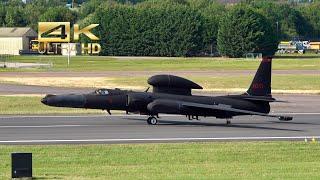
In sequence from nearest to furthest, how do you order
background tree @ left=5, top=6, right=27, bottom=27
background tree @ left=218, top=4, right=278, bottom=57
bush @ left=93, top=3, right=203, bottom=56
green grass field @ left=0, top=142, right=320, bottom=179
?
green grass field @ left=0, top=142, right=320, bottom=179
background tree @ left=218, top=4, right=278, bottom=57
bush @ left=93, top=3, right=203, bottom=56
background tree @ left=5, top=6, right=27, bottom=27

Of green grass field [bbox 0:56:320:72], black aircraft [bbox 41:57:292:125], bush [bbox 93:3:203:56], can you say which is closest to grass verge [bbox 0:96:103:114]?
black aircraft [bbox 41:57:292:125]

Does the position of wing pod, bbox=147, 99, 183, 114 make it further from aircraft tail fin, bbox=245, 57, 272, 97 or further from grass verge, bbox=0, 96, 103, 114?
grass verge, bbox=0, 96, 103, 114

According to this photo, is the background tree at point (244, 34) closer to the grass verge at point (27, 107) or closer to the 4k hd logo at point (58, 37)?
the 4k hd logo at point (58, 37)

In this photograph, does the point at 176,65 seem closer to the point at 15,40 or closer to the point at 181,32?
the point at 181,32

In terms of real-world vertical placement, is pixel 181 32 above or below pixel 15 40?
above

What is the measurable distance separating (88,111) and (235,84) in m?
23.5

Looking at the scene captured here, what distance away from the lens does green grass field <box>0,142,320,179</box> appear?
18.8m

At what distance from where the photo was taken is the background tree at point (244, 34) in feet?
443

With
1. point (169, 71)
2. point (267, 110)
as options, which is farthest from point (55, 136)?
point (169, 71)

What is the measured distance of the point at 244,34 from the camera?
447 feet

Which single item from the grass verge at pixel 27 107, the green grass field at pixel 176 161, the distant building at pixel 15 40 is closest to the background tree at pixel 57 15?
the distant building at pixel 15 40

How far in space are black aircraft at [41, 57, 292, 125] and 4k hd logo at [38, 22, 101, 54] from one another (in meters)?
110

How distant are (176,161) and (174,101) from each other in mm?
10942

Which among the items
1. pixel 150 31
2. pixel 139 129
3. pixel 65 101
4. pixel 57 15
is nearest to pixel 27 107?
pixel 65 101
